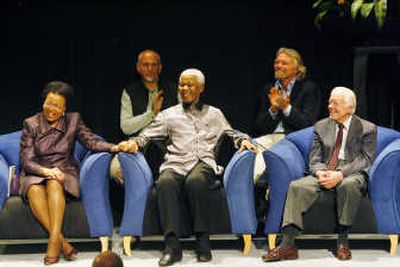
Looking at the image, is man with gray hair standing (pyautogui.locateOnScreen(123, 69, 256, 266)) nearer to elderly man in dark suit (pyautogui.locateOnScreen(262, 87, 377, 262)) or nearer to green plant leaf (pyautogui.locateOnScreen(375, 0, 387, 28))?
elderly man in dark suit (pyautogui.locateOnScreen(262, 87, 377, 262))

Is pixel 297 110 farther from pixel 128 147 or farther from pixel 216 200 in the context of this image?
pixel 128 147

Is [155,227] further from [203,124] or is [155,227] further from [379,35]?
[379,35]

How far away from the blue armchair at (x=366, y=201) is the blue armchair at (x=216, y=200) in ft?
0.46

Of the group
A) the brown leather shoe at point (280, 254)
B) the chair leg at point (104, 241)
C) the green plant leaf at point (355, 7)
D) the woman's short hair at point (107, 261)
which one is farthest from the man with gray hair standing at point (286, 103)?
the woman's short hair at point (107, 261)

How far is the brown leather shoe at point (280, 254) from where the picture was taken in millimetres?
5125

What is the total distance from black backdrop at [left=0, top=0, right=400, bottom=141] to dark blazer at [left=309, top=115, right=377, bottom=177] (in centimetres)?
112

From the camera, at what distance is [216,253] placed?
5.36m

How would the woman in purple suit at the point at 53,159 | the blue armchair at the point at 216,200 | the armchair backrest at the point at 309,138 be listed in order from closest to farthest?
the woman in purple suit at the point at 53,159 < the blue armchair at the point at 216,200 < the armchair backrest at the point at 309,138

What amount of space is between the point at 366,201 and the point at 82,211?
69.2 inches

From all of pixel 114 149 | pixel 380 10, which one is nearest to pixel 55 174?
pixel 114 149

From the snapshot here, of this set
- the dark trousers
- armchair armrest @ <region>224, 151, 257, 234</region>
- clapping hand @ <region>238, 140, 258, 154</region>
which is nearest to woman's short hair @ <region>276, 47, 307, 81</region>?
clapping hand @ <region>238, 140, 258, 154</region>

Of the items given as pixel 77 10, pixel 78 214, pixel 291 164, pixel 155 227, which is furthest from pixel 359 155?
pixel 77 10

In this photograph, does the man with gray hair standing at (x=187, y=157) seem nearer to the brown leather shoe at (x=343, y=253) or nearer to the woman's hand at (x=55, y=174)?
the woman's hand at (x=55, y=174)

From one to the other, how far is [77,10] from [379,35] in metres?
2.27
